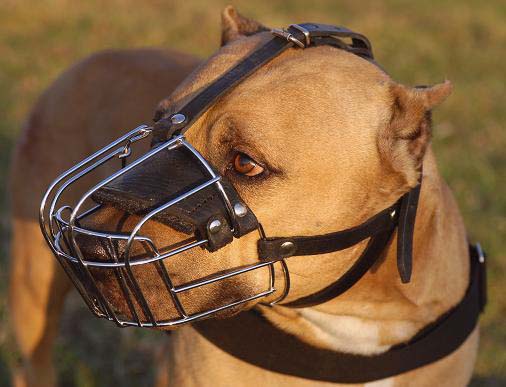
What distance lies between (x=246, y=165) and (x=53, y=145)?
162 cm

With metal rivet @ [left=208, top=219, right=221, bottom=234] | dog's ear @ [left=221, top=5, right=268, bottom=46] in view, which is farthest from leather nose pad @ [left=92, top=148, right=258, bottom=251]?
dog's ear @ [left=221, top=5, right=268, bottom=46]

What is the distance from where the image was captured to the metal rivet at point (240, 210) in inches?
83.5

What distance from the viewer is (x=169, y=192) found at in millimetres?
2084

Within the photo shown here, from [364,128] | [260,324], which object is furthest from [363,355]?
[364,128]

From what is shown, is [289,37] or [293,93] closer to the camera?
[293,93]

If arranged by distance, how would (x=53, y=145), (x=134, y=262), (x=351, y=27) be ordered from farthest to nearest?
(x=351, y=27), (x=53, y=145), (x=134, y=262)

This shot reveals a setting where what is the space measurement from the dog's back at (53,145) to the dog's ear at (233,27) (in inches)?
22.8

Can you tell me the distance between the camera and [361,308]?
256 centimetres

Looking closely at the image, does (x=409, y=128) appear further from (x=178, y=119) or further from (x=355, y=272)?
(x=178, y=119)

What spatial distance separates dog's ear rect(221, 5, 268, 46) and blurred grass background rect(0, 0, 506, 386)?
1813 millimetres

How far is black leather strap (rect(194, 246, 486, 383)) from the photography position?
8.41 ft

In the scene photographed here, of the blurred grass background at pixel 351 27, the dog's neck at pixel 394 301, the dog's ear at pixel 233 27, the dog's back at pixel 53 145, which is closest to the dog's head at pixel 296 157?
the dog's neck at pixel 394 301

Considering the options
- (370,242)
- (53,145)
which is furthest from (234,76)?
(53,145)

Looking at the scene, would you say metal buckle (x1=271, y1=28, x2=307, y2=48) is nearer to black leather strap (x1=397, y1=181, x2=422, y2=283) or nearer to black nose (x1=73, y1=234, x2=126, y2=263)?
black leather strap (x1=397, y1=181, x2=422, y2=283)
